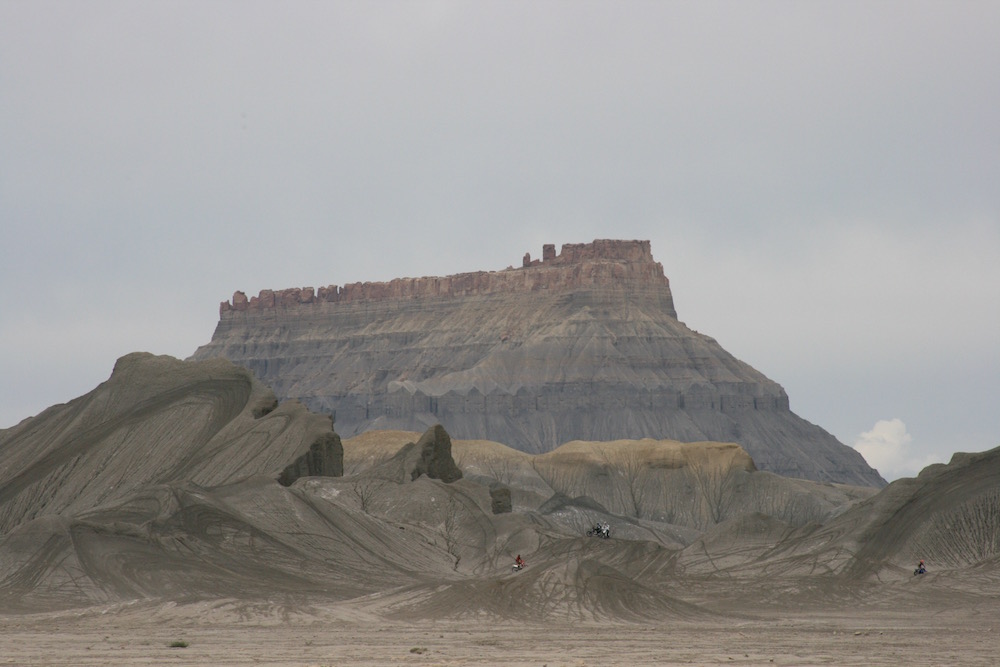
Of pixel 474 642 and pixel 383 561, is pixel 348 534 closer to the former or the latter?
pixel 383 561

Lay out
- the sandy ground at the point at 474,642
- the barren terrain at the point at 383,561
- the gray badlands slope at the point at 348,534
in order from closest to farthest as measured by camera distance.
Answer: the sandy ground at the point at 474,642 < the barren terrain at the point at 383,561 < the gray badlands slope at the point at 348,534

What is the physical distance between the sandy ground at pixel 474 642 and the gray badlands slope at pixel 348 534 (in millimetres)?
5079

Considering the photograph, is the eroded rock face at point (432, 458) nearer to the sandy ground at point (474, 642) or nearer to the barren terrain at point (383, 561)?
the barren terrain at point (383, 561)

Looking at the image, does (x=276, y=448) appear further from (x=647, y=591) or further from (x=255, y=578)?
(x=647, y=591)

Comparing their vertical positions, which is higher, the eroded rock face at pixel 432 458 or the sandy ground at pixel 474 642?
the eroded rock face at pixel 432 458

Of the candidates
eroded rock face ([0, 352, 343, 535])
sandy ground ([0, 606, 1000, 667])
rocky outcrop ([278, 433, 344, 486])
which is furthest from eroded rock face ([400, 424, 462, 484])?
sandy ground ([0, 606, 1000, 667])

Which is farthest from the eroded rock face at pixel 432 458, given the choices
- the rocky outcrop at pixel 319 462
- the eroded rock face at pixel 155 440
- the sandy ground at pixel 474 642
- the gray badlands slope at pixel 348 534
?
the sandy ground at pixel 474 642

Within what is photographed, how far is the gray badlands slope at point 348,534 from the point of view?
80.5 metres

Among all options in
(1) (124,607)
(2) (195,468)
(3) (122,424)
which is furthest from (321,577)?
(3) (122,424)

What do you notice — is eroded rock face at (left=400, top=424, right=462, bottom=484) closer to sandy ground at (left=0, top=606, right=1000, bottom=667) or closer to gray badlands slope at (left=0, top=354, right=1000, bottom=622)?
gray badlands slope at (left=0, top=354, right=1000, bottom=622)

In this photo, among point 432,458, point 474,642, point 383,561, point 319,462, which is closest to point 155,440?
point 319,462

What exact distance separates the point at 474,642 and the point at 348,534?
38.0 meters

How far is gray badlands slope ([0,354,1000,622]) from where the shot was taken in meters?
80.5

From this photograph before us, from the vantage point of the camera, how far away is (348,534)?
99688 millimetres
